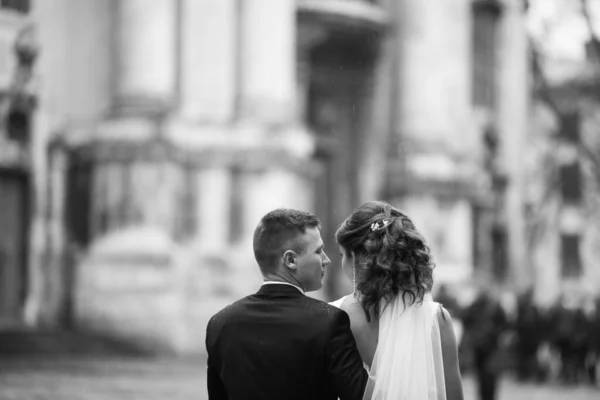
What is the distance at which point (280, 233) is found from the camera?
15.1 feet

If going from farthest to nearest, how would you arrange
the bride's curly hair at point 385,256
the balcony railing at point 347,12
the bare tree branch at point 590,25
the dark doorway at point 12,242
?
the balcony railing at point 347,12
the dark doorway at point 12,242
the bare tree branch at point 590,25
the bride's curly hair at point 385,256

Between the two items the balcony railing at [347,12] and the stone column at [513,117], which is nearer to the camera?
the balcony railing at [347,12]

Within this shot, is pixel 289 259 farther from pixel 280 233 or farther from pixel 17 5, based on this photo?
pixel 17 5

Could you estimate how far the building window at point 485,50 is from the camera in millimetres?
32000

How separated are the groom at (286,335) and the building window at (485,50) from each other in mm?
27878

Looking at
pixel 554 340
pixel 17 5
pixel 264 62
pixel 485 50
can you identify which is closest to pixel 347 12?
pixel 264 62

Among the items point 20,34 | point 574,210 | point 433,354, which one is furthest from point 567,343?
point 574,210

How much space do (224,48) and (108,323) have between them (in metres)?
6.43

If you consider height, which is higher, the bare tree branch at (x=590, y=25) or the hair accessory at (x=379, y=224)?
the bare tree branch at (x=590, y=25)

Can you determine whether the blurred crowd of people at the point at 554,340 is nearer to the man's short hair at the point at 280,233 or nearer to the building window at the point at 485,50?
the building window at the point at 485,50

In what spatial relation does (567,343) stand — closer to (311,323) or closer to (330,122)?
(330,122)

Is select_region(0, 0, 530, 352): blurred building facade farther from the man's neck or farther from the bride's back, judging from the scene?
the man's neck

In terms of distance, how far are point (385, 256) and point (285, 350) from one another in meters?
0.68

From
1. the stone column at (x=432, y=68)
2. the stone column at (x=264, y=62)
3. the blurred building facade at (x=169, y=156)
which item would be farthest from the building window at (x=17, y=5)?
the stone column at (x=432, y=68)
